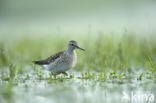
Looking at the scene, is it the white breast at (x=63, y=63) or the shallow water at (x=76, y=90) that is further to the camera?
the white breast at (x=63, y=63)

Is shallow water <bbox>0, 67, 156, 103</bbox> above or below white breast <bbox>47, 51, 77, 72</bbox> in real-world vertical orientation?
below

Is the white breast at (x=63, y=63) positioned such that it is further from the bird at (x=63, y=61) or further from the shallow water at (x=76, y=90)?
the shallow water at (x=76, y=90)

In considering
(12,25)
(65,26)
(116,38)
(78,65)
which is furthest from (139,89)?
(12,25)

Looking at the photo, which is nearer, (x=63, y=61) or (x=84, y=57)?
(x=63, y=61)

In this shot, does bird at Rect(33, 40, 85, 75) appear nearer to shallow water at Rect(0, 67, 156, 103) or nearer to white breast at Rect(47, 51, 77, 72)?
white breast at Rect(47, 51, 77, 72)

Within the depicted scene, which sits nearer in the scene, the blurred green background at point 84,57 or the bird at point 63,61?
the blurred green background at point 84,57

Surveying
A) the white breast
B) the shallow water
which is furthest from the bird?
the shallow water

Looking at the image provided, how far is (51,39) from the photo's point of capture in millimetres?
19844

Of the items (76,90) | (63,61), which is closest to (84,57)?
(63,61)

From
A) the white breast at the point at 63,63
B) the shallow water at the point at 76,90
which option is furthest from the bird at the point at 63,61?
the shallow water at the point at 76,90

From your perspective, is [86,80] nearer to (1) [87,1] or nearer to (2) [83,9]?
(2) [83,9]

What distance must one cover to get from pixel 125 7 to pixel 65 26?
6013mm

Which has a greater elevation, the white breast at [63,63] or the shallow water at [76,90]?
the white breast at [63,63]

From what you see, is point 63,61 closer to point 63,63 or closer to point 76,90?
point 63,63
